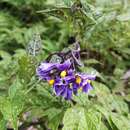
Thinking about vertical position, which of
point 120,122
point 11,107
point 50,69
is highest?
point 50,69

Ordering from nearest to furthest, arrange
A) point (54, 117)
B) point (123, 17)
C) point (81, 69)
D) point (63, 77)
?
point (63, 77), point (54, 117), point (81, 69), point (123, 17)

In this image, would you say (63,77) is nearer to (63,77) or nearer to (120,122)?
(63,77)

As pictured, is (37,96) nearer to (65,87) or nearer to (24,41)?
(65,87)

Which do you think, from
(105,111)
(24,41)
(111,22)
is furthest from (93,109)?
(24,41)

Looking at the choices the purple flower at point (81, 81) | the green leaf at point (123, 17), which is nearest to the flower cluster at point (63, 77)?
the purple flower at point (81, 81)

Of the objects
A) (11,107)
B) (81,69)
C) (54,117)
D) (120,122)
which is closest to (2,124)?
(11,107)

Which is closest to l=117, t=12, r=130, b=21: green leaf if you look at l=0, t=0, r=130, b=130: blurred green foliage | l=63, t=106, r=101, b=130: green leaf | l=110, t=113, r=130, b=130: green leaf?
l=0, t=0, r=130, b=130: blurred green foliage

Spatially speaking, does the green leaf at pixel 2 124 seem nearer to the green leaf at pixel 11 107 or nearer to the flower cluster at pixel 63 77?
the green leaf at pixel 11 107
